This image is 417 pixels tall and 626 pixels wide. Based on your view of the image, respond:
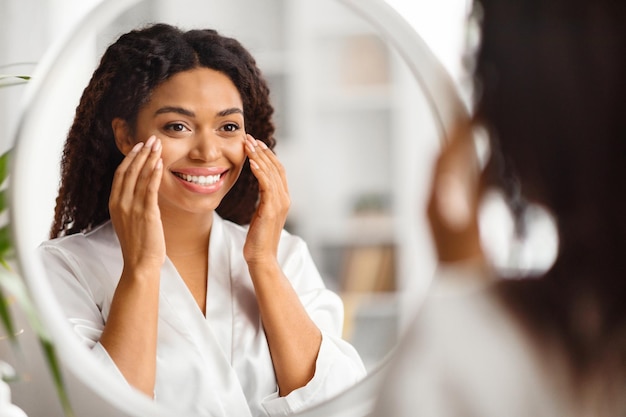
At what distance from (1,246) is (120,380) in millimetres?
194

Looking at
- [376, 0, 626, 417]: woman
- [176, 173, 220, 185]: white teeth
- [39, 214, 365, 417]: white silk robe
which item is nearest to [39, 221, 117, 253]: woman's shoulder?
[39, 214, 365, 417]: white silk robe

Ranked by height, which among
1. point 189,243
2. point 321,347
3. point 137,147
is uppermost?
point 137,147

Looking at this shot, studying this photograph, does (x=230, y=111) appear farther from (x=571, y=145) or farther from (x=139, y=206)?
(x=571, y=145)

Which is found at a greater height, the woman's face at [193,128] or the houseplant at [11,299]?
the woman's face at [193,128]

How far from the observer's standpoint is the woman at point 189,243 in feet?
2.45

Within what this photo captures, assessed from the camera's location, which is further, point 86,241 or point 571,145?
point 86,241

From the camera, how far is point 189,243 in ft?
2.57

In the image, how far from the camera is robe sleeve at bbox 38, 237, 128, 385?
2.48ft

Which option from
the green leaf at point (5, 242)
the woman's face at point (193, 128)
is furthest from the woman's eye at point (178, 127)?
the green leaf at point (5, 242)

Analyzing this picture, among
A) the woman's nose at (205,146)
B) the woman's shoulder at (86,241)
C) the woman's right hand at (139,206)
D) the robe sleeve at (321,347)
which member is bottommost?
the robe sleeve at (321,347)

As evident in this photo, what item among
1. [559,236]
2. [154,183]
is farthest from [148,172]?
[559,236]

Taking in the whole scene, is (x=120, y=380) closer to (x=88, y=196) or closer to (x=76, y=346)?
(x=76, y=346)

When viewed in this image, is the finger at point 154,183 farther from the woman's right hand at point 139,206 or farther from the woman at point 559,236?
the woman at point 559,236

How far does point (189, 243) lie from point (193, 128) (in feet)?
0.42
